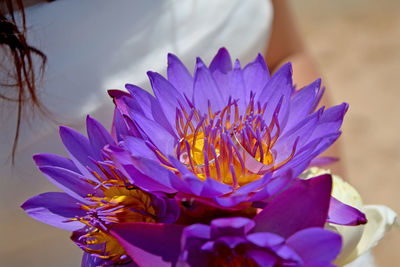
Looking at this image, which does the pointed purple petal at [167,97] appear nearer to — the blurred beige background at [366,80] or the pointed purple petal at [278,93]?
the pointed purple petal at [278,93]

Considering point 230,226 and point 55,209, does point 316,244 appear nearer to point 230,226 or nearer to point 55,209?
point 230,226

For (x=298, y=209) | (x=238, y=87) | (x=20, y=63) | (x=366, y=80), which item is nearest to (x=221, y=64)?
(x=238, y=87)

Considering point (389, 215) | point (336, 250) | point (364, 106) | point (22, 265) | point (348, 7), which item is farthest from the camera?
point (348, 7)

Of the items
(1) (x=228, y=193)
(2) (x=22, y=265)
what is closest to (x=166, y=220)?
(1) (x=228, y=193)

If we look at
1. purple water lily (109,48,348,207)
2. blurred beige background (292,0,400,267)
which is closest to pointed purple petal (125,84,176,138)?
purple water lily (109,48,348,207)

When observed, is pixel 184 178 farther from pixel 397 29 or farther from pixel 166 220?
pixel 397 29

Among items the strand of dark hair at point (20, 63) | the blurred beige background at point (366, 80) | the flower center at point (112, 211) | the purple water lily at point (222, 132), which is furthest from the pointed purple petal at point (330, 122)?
the blurred beige background at point (366, 80)
